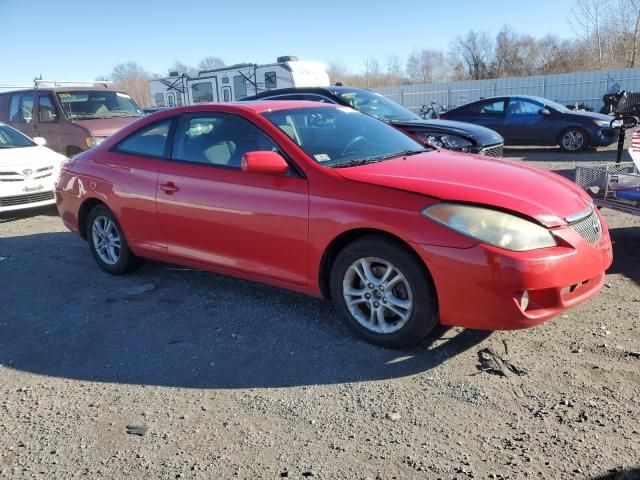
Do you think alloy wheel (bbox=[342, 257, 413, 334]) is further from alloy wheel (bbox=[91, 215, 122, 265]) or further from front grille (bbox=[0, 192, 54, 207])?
front grille (bbox=[0, 192, 54, 207])

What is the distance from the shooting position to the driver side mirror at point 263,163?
3.71 meters

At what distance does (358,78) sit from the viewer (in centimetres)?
6938

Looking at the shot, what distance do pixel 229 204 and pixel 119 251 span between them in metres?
1.74

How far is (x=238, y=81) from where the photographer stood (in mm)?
19641

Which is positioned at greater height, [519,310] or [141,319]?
[519,310]

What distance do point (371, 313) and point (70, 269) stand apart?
3613 mm

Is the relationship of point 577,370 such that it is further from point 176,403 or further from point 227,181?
point 227,181

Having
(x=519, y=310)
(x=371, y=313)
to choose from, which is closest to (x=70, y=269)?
(x=371, y=313)

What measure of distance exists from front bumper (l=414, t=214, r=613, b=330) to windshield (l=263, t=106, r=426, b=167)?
3.62ft

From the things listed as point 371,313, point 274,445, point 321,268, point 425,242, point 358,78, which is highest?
point 358,78

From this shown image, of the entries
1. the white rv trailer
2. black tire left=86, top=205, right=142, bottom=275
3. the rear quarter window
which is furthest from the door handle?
the white rv trailer

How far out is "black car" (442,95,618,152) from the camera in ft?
41.4

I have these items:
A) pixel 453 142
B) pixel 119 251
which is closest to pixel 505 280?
Result: pixel 119 251

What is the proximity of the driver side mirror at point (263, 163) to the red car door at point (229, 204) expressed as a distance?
0.29ft
